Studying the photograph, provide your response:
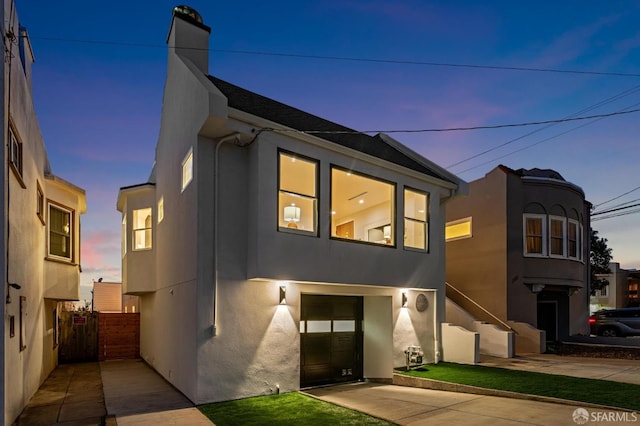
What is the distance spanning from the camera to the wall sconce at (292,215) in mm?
9367

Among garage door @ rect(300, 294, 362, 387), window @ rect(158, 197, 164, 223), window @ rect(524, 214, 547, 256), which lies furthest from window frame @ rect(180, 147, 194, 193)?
window @ rect(524, 214, 547, 256)

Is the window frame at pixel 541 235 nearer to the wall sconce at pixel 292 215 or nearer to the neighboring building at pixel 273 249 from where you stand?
the neighboring building at pixel 273 249

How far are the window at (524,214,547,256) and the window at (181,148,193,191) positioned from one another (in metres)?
13.0

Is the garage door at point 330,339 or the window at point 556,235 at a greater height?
the window at point 556,235

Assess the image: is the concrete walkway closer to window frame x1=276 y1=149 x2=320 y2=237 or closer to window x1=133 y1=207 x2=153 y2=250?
window frame x1=276 y1=149 x2=320 y2=237

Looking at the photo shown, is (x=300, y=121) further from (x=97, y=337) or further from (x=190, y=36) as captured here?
(x=97, y=337)

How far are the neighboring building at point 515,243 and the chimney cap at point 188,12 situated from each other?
1202 cm

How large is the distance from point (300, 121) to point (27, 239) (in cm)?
669

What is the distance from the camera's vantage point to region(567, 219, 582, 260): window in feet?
56.2

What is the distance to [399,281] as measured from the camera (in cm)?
1124

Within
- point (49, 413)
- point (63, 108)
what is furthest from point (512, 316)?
point (63, 108)

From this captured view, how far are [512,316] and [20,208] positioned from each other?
15603mm

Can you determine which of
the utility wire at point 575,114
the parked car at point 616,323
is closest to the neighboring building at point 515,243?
the utility wire at point 575,114

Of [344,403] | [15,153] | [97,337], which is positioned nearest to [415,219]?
[344,403]
